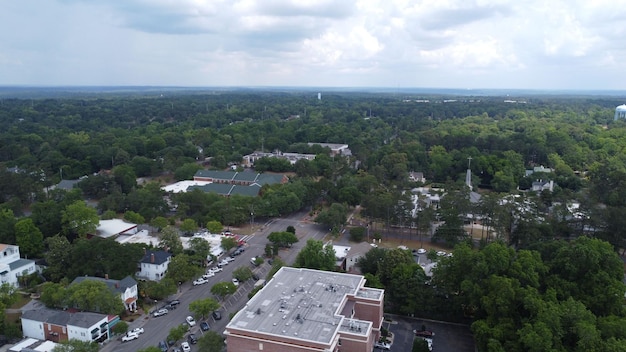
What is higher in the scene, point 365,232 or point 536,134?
point 536,134

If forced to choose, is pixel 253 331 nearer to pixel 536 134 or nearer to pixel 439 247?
pixel 439 247

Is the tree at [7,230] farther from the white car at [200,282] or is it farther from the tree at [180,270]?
the white car at [200,282]

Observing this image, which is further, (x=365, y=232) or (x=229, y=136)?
(x=229, y=136)

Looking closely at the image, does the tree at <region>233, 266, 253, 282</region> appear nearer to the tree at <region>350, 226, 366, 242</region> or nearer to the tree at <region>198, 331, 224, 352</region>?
the tree at <region>198, 331, 224, 352</region>

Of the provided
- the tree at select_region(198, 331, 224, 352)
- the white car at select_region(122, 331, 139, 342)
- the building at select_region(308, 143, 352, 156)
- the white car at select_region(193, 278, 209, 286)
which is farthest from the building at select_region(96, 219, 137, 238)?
the building at select_region(308, 143, 352, 156)

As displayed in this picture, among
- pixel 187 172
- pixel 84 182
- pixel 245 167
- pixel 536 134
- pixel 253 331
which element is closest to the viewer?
pixel 253 331

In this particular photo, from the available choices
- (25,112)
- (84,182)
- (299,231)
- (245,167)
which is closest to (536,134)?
(245,167)
